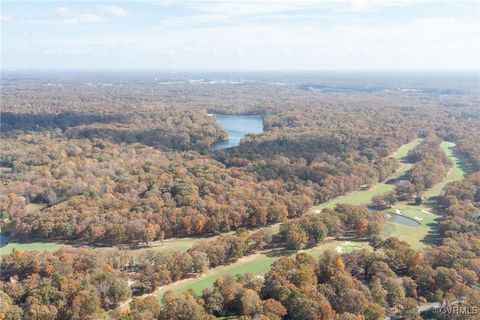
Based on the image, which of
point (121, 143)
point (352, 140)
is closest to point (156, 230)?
point (121, 143)

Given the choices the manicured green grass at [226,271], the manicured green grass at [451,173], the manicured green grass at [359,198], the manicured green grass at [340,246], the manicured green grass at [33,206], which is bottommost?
the manicured green grass at [226,271]

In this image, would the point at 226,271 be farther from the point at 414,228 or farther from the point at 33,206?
the point at 33,206

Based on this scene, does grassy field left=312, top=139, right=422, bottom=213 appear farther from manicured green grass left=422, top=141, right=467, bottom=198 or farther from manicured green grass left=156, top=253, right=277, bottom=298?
manicured green grass left=156, top=253, right=277, bottom=298

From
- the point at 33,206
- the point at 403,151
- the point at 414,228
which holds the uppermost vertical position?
the point at 403,151

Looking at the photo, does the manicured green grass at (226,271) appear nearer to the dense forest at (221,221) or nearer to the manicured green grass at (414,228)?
the dense forest at (221,221)

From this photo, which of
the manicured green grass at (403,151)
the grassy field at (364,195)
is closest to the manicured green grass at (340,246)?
the grassy field at (364,195)

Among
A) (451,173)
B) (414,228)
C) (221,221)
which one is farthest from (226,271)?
(451,173)
